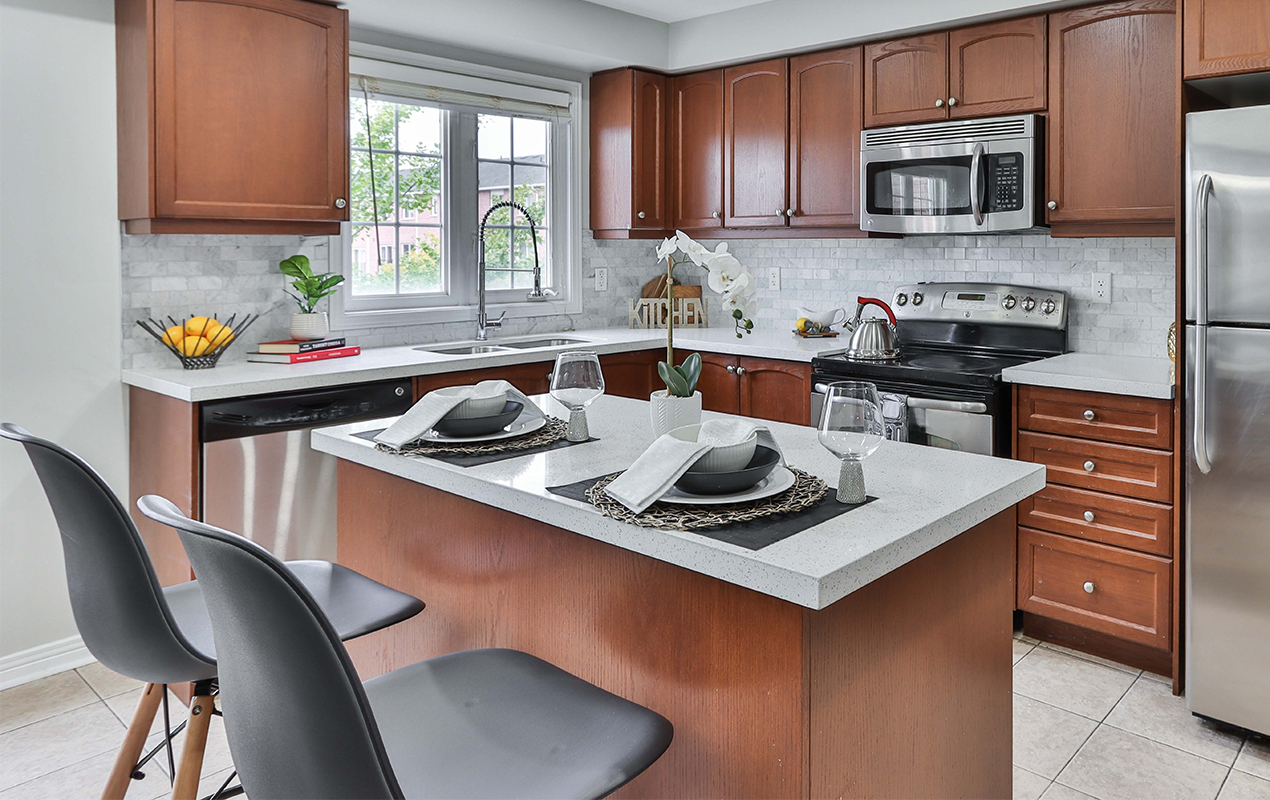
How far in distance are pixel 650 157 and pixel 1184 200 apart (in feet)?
8.26

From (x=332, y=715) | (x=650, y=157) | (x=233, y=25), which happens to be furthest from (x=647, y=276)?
(x=332, y=715)

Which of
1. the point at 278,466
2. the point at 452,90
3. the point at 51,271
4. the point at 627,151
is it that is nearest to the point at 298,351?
the point at 278,466

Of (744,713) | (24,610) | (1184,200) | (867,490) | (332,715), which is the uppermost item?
(1184,200)

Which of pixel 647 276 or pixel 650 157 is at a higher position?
pixel 650 157

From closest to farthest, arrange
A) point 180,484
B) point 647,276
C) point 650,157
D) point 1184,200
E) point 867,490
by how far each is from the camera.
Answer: point 867,490
point 1184,200
point 180,484
point 650,157
point 647,276

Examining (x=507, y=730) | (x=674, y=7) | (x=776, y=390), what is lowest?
(x=507, y=730)

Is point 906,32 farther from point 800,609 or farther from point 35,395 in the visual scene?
point 35,395

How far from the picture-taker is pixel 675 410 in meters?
1.83

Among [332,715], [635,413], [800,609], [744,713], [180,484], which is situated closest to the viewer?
[332,715]

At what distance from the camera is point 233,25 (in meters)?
3.05

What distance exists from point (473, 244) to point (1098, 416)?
2689mm

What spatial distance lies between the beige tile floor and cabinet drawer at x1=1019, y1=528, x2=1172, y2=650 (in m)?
0.16

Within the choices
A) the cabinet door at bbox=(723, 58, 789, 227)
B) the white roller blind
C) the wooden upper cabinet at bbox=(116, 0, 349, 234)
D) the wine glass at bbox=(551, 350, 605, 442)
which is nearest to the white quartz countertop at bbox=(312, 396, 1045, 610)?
the wine glass at bbox=(551, 350, 605, 442)

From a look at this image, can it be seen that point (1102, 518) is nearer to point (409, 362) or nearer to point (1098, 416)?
point (1098, 416)
